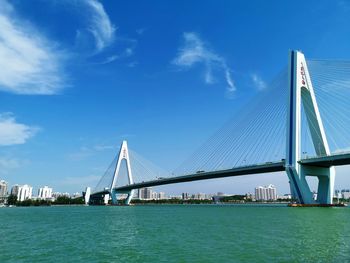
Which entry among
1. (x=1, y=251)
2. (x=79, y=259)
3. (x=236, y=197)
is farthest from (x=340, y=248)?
(x=236, y=197)

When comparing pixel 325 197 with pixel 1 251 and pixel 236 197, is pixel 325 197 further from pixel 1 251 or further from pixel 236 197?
pixel 236 197

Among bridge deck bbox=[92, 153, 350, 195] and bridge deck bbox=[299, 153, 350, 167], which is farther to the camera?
bridge deck bbox=[92, 153, 350, 195]

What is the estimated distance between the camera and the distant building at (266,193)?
150625 millimetres

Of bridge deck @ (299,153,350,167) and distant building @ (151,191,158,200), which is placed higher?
distant building @ (151,191,158,200)

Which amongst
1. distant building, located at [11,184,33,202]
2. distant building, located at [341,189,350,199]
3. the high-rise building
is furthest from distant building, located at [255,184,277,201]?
the high-rise building

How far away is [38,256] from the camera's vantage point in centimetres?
953

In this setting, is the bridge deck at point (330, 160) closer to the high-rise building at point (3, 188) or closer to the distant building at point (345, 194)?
the distant building at point (345, 194)

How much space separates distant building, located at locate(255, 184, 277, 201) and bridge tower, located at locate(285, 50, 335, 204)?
118039mm

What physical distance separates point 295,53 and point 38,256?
115ft

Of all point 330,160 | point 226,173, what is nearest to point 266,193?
point 226,173

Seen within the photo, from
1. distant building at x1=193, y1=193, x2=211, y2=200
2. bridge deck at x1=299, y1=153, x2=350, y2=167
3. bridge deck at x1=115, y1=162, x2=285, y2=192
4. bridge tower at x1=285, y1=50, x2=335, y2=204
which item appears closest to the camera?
bridge deck at x1=299, y1=153, x2=350, y2=167

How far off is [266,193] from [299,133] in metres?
125

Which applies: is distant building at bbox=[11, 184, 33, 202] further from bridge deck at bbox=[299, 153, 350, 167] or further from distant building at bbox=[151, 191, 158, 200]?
bridge deck at bbox=[299, 153, 350, 167]

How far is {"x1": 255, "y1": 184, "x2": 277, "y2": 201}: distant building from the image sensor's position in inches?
5930
